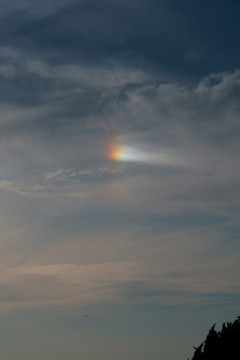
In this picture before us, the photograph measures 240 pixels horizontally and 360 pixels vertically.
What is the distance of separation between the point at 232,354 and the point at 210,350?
2.28 meters

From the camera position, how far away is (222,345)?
75.6 metres

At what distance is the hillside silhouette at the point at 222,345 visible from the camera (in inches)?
2945

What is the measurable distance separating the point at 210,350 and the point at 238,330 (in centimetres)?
320

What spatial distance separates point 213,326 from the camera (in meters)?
77.8

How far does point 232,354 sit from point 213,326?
3.84 metres

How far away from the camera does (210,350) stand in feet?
250

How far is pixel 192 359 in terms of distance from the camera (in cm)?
7681

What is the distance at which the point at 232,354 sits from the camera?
245 ft

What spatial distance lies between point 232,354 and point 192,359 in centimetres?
411

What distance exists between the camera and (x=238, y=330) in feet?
249

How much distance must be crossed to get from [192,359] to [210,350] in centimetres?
201

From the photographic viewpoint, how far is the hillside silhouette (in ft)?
245

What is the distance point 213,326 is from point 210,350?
2575 mm

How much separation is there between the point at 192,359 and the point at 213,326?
12.2 ft
